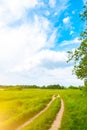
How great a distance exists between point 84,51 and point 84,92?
390 cm

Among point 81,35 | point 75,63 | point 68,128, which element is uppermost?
point 81,35

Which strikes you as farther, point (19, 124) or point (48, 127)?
point (19, 124)

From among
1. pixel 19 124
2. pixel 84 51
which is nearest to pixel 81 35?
pixel 84 51

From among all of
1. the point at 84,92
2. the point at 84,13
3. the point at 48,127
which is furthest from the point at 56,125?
the point at 84,13

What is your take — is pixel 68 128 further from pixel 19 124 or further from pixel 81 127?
pixel 19 124

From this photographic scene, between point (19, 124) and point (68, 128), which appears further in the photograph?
point (19, 124)

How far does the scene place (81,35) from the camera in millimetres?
33781

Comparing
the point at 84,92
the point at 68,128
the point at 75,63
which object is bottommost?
the point at 68,128

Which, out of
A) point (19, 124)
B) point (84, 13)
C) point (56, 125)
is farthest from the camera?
point (19, 124)

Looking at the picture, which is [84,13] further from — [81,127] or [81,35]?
[81,127]

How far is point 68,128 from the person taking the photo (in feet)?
112

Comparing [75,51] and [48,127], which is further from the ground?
[75,51]

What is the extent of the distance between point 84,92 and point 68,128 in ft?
11.9

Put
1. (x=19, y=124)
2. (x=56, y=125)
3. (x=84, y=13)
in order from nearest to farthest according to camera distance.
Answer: (x=84, y=13), (x=56, y=125), (x=19, y=124)
